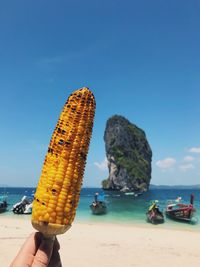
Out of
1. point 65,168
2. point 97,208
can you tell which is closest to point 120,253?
point 65,168

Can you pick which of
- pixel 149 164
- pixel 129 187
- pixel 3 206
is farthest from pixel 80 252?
pixel 149 164

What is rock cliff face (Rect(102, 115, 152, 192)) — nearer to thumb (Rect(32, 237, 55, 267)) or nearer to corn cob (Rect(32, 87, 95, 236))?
corn cob (Rect(32, 87, 95, 236))

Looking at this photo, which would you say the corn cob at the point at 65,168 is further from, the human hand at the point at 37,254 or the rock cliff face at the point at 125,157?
the rock cliff face at the point at 125,157

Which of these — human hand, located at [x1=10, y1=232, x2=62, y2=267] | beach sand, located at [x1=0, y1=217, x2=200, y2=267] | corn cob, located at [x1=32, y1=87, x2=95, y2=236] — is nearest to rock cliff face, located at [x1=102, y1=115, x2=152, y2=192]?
beach sand, located at [x1=0, y1=217, x2=200, y2=267]

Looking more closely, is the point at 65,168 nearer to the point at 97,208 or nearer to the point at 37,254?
the point at 37,254

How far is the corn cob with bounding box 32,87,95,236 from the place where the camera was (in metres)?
2.06

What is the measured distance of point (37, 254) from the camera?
1.87m

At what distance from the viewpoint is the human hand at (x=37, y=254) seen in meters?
1.85

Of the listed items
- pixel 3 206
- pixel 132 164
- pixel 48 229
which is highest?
pixel 132 164

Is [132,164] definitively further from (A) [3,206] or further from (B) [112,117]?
(A) [3,206]

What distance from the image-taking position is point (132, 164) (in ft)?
463

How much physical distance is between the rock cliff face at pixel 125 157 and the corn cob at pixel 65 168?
434 feet

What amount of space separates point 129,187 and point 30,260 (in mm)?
134818

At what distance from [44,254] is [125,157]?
140853 mm
